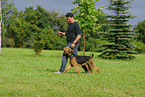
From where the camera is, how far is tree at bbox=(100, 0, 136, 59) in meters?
26.2

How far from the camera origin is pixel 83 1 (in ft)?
82.1

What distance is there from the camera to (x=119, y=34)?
86.6 ft

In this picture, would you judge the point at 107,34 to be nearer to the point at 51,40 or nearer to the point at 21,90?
the point at 21,90

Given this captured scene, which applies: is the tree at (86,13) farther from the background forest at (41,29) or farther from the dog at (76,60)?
the background forest at (41,29)

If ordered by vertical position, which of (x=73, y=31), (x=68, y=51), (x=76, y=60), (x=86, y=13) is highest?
(x=86, y=13)

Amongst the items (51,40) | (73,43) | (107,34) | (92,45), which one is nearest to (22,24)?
(51,40)

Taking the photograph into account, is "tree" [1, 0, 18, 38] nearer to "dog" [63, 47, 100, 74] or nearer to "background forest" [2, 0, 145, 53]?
"dog" [63, 47, 100, 74]

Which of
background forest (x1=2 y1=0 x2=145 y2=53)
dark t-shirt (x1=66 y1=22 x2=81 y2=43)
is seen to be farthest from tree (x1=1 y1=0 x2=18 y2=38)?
background forest (x1=2 y1=0 x2=145 y2=53)

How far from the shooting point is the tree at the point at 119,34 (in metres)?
26.2

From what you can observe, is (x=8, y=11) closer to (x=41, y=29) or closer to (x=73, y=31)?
(x=73, y=31)

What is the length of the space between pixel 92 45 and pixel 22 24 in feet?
74.5

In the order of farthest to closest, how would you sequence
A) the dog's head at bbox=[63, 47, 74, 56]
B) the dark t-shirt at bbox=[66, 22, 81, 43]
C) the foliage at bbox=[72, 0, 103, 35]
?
the foliage at bbox=[72, 0, 103, 35] < the dark t-shirt at bbox=[66, 22, 81, 43] < the dog's head at bbox=[63, 47, 74, 56]

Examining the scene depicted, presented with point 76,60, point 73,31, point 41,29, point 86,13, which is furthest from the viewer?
point 41,29

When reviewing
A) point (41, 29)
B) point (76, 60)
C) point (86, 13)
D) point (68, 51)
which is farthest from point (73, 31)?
point (41, 29)
